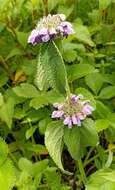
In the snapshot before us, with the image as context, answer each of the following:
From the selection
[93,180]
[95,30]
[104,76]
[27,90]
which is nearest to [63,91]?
[93,180]

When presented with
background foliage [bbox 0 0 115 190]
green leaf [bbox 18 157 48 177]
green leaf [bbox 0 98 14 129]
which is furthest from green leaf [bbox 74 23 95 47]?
green leaf [bbox 18 157 48 177]

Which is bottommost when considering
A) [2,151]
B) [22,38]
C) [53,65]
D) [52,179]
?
[52,179]

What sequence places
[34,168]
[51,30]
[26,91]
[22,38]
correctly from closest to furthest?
[51,30] < [34,168] < [26,91] < [22,38]

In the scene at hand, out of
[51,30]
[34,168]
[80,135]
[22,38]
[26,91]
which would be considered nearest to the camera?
[51,30]

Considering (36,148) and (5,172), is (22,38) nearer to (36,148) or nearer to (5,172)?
(36,148)

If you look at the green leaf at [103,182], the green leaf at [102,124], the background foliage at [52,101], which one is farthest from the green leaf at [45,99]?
the green leaf at [103,182]

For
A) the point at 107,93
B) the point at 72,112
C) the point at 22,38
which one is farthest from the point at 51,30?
the point at 22,38

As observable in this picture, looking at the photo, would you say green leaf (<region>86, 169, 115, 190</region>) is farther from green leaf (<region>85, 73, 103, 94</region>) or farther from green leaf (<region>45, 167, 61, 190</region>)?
green leaf (<region>85, 73, 103, 94</region>)
